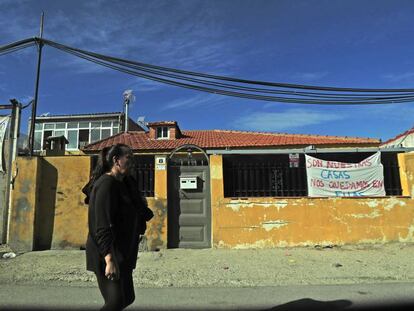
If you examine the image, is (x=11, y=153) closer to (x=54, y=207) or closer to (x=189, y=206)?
(x=54, y=207)

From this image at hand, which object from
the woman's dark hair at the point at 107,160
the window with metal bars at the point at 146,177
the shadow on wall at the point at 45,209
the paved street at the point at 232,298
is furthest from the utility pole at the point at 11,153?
the woman's dark hair at the point at 107,160

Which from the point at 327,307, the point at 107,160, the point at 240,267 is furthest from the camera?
the point at 240,267

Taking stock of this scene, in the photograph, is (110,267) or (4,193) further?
(4,193)

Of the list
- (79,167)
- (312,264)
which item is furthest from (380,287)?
(79,167)

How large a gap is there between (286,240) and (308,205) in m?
0.96

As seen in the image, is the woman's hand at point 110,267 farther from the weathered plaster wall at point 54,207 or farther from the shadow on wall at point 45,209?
the shadow on wall at point 45,209

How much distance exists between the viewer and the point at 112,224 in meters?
3.07

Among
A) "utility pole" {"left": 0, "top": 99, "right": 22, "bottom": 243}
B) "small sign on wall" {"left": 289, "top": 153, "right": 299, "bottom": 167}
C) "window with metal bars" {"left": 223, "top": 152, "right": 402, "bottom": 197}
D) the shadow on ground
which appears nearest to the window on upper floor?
"utility pole" {"left": 0, "top": 99, "right": 22, "bottom": 243}

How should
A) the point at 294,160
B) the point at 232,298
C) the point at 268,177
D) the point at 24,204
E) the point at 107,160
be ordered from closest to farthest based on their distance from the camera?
the point at 107,160 < the point at 232,298 < the point at 24,204 < the point at 268,177 < the point at 294,160

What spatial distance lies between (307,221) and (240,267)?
263 centimetres

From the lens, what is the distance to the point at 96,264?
10.2 ft

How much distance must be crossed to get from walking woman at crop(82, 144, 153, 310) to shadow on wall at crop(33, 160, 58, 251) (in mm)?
6777

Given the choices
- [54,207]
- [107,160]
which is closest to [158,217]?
[54,207]

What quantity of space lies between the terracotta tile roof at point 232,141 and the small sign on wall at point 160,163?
37.6ft
